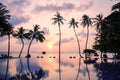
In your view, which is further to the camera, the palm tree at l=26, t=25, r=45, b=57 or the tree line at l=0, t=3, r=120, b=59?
the palm tree at l=26, t=25, r=45, b=57

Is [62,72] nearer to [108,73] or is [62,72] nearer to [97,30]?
[108,73]

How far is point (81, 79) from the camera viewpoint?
23328mm

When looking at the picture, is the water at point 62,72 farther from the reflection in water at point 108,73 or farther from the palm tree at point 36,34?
the palm tree at point 36,34

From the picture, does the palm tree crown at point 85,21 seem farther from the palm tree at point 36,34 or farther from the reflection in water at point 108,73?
the reflection in water at point 108,73

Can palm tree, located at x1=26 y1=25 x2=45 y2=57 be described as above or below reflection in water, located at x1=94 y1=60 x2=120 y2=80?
above

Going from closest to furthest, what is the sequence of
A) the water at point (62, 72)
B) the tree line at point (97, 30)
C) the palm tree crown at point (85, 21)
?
the water at point (62, 72) < the tree line at point (97, 30) < the palm tree crown at point (85, 21)

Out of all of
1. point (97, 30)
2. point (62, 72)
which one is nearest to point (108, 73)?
point (62, 72)

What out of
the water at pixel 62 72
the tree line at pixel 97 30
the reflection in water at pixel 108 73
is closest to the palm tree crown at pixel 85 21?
the tree line at pixel 97 30

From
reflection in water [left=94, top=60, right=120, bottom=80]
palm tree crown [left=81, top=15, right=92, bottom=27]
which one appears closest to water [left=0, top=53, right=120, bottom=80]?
reflection in water [left=94, top=60, right=120, bottom=80]

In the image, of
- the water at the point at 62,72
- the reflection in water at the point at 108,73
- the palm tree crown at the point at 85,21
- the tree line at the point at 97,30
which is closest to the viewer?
the reflection in water at the point at 108,73

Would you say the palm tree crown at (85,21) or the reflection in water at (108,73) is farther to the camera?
the palm tree crown at (85,21)

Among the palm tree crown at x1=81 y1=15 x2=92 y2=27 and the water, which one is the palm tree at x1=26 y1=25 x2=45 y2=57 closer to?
the palm tree crown at x1=81 y1=15 x2=92 y2=27

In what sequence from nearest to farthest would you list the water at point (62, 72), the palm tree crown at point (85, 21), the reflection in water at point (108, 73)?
the reflection in water at point (108, 73) < the water at point (62, 72) < the palm tree crown at point (85, 21)

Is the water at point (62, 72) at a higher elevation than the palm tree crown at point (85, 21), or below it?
below
